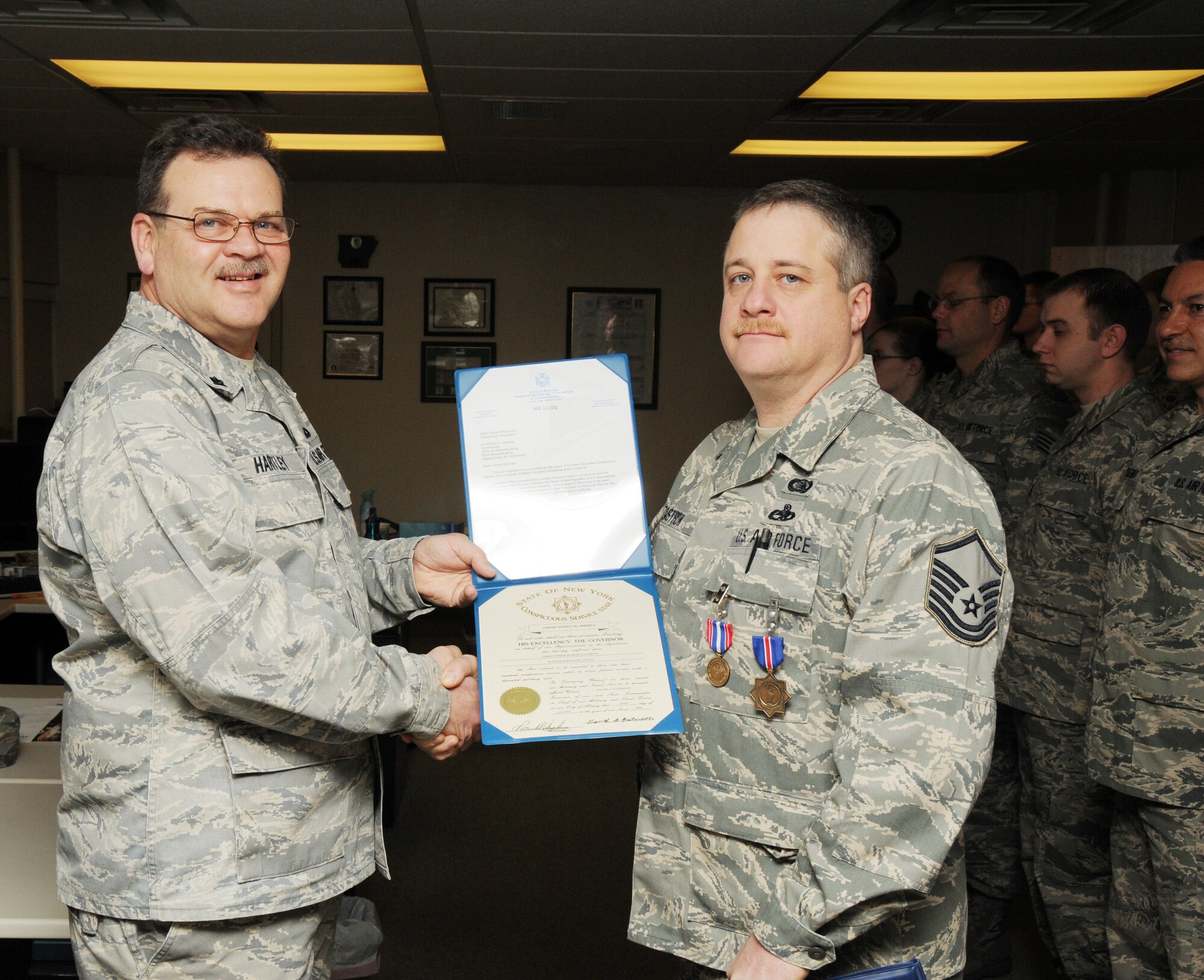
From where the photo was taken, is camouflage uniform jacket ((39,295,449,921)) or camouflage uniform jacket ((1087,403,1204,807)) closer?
camouflage uniform jacket ((39,295,449,921))

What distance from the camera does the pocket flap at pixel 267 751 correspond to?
4.62 ft

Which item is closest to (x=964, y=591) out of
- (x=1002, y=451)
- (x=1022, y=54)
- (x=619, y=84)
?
(x=1002, y=451)

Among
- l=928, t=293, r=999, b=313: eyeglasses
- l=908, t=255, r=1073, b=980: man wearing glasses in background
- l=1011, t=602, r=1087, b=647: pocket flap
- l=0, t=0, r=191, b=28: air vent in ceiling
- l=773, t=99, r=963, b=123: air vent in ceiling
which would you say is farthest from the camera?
l=773, t=99, r=963, b=123: air vent in ceiling

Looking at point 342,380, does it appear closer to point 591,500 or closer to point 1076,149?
point 1076,149

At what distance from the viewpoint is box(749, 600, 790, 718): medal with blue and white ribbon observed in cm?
137

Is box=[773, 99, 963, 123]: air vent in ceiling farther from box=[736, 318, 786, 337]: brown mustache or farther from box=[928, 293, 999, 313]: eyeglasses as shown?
box=[736, 318, 786, 337]: brown mustache

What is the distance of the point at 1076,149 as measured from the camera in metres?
5.30

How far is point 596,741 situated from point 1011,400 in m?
2.53

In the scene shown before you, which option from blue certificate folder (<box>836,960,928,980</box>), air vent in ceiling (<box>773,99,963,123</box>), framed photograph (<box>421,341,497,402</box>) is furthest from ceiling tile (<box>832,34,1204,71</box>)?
framed photograph (<box>421,341,497,402</box>)

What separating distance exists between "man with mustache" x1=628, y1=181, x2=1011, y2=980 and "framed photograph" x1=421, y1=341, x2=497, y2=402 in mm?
5366

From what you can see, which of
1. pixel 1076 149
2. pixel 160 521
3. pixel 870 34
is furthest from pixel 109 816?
pixel 1076 149

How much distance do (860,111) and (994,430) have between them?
6.37 ft

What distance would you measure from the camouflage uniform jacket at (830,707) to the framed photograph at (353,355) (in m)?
5.55

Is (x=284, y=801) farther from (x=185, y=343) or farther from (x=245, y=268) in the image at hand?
(x=245, y=268)
